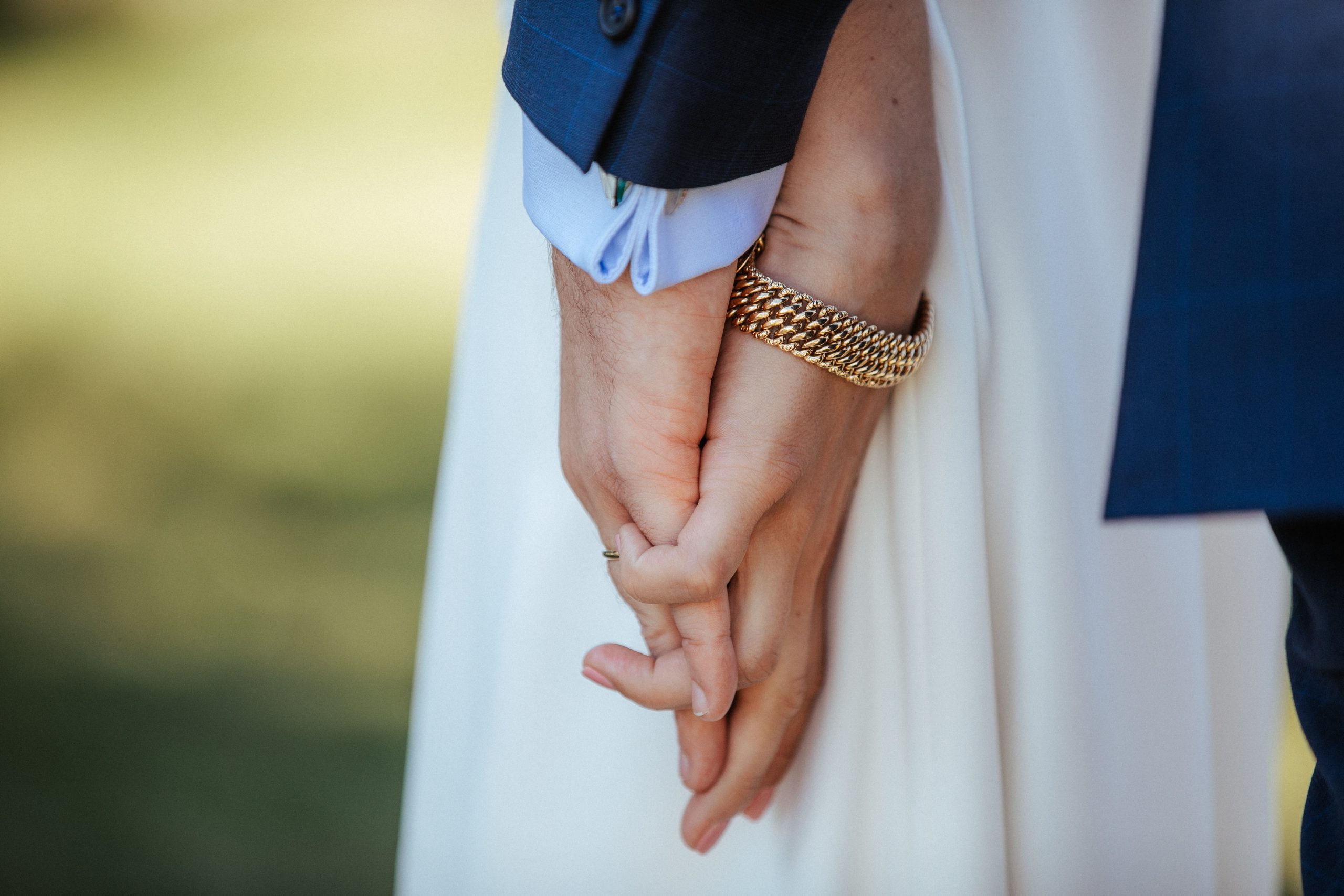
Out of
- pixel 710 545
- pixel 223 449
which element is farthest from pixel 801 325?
pixel 223 449

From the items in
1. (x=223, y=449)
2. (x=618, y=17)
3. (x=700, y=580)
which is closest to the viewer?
(x=618, y=17)

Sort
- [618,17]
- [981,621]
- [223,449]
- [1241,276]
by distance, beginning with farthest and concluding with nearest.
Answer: [223,449] → [981,621] → [618,17] → [1241,276]

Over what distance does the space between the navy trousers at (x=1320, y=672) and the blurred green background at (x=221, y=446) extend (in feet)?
6.28

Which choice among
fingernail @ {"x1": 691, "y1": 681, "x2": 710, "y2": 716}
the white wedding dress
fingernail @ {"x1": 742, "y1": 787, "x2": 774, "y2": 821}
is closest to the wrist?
the white wedding dress

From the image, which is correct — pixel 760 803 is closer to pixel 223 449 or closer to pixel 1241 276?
pixel 1241 276

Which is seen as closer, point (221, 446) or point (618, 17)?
point (618, 17)

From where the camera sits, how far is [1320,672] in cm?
71

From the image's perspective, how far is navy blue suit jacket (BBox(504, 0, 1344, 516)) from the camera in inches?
23.5

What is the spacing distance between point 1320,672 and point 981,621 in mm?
285

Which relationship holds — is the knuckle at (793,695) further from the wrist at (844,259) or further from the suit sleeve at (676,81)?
the suit sleeve at (676,81)

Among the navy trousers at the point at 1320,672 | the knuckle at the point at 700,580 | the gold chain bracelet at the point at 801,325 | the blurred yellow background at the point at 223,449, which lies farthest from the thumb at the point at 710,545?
the blurred yellow background at the point at 223,449

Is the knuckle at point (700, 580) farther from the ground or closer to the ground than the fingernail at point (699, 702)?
farther from the ground

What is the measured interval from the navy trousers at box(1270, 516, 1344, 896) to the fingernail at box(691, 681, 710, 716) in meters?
0.43

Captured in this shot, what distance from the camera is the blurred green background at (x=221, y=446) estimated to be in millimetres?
2471
